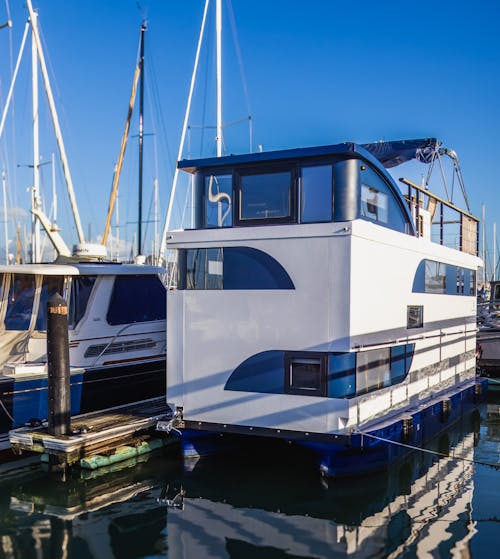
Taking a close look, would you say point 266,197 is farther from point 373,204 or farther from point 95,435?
point 95,435

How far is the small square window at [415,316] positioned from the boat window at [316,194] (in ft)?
9.03

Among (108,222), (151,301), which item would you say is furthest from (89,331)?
(108,222)

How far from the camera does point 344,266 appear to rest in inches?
341

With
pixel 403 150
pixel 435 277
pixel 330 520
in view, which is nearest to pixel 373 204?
pixel 435 277

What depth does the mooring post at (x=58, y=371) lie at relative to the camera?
9570mm

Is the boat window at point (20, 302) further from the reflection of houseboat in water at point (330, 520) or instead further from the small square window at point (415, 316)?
the small square window at point (415, 316)

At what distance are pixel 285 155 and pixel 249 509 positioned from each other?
5031mm

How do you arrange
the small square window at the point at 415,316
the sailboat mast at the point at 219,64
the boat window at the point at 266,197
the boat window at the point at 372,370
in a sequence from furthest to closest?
the sailboat mast at the point at 219,64 → the small square window at the point at 415,316 → the boat window at the point at 266,197 → the boat window at the point at 372,370

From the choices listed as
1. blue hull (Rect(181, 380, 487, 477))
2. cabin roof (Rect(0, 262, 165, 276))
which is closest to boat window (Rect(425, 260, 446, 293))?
blue hull (Rect(181, 380, 487, 477))

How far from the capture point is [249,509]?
8.40 metres

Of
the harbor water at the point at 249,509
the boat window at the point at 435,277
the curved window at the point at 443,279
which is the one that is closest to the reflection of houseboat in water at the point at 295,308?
the harbor water at the point at 249,509

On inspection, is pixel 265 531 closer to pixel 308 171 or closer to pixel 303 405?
pixel 303 405

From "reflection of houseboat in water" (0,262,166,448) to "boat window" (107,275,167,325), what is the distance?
2 centimetres

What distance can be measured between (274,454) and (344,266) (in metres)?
3.89
